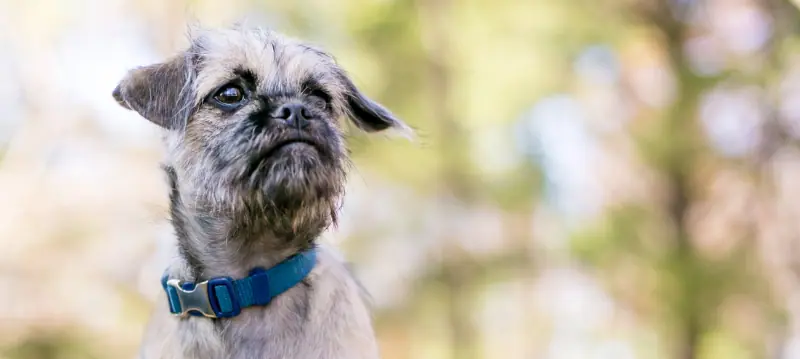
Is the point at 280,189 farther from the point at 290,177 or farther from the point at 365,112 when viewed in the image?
the point at 365,112

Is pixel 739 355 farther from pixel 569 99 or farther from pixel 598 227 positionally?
pixel 569 99

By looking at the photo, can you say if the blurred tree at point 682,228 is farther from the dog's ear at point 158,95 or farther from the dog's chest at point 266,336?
the dog's ear at point 158,95

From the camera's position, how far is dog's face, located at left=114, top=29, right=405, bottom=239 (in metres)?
2.32

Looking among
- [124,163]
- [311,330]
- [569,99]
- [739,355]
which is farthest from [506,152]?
[311,330]

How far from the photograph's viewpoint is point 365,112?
9.25 ft

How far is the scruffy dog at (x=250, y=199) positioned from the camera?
2344 millimetres

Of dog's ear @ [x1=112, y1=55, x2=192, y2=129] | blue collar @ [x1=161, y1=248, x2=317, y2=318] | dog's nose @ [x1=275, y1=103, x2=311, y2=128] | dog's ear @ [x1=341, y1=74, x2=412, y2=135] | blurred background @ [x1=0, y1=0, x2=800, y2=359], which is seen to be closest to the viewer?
dog's nose @ [x1=275, y1=103, x2=311, y2=128]

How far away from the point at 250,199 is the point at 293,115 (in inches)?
12.4

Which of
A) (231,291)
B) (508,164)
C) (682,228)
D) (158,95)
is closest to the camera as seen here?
(231,291)

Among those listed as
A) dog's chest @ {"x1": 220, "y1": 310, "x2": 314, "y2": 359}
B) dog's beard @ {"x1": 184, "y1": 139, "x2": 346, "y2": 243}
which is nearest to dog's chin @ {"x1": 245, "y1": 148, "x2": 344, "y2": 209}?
dog's beard @ {"x1": 184, "y1": 139, "x2": 346, "y2": 243}

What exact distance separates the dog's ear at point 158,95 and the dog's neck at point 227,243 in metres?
0.22

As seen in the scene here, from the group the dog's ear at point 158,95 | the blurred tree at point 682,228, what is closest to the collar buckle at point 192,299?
the dog's ear at point 158,95

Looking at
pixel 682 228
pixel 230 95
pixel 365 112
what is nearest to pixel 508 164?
pixel 682 228

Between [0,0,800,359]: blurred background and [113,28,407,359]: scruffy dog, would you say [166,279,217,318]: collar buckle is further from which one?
[0,0,800,359]: blurred background
